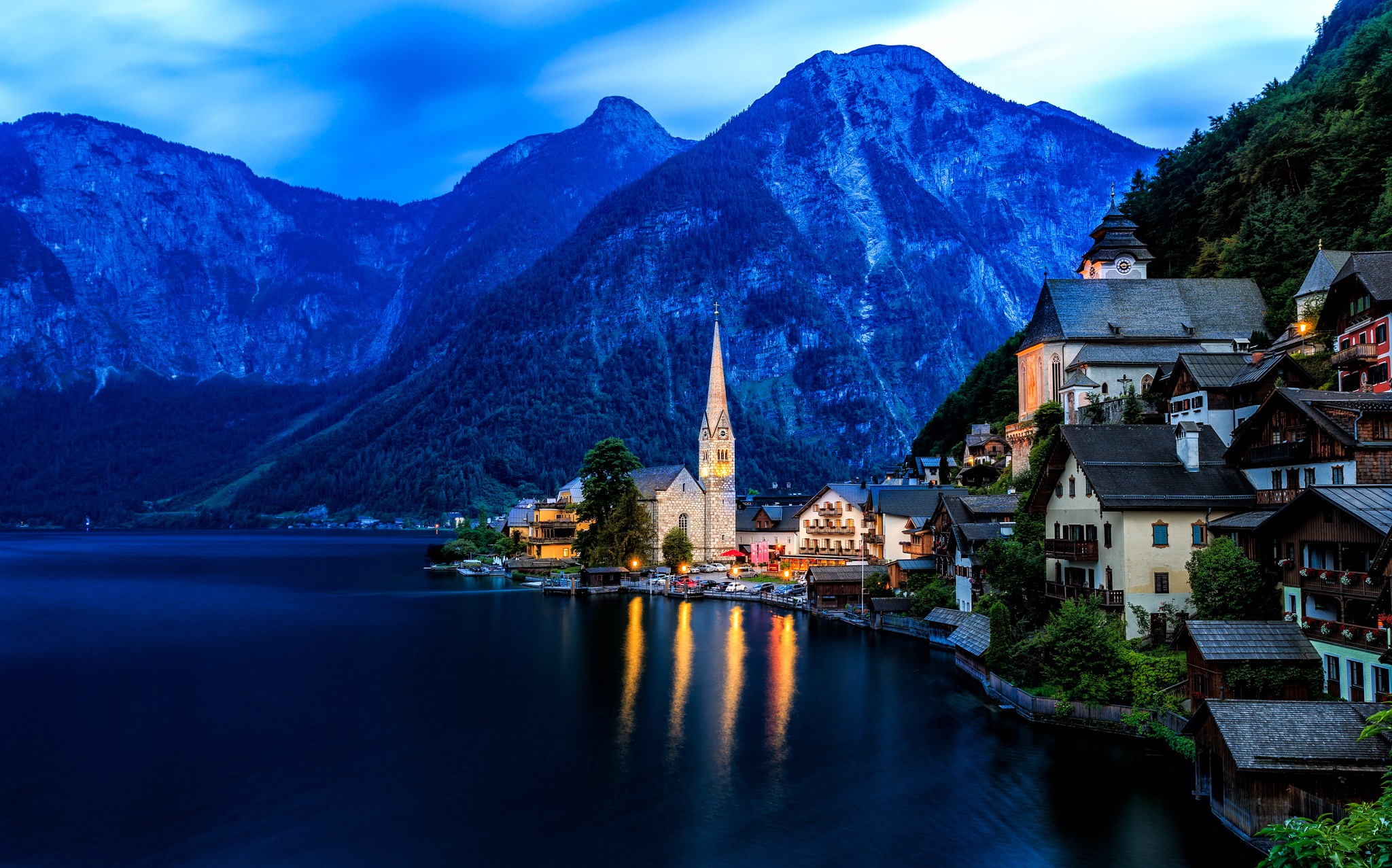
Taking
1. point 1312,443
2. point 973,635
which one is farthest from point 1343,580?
point 973,635

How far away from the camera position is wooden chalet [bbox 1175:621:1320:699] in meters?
30.6

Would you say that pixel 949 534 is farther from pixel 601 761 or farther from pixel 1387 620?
pixel 1387 620

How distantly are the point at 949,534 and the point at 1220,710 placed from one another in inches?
1448

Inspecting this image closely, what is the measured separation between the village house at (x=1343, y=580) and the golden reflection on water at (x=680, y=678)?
23826 millimetres

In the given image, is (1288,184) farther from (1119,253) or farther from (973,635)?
(973,635)

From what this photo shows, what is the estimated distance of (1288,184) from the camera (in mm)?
75875

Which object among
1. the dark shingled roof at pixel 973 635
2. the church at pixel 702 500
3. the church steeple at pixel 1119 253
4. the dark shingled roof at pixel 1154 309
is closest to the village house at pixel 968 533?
the dark shingled roof at pixel 973 635

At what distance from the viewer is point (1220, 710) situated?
26672mm

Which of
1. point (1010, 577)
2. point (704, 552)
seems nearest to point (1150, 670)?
point (1010, 577)

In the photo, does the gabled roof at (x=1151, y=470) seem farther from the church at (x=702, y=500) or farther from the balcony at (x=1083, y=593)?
the church at (x=702, y=500)

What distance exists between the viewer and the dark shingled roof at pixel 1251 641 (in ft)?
101

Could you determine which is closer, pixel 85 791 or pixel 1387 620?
pixel 1387 620

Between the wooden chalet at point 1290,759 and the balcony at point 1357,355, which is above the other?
the balcony at point 1357,355

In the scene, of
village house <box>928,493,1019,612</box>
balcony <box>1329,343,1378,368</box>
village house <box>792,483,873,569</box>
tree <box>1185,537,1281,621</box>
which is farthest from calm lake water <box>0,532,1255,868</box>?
village house <box>792,483,873,569</box>
